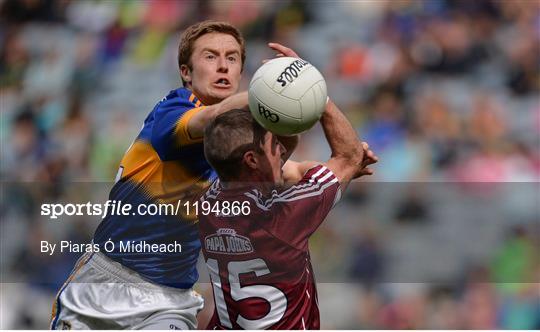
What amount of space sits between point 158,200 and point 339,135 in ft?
3.42

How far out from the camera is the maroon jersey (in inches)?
180

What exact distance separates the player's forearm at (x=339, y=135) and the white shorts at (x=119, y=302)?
1199 mm

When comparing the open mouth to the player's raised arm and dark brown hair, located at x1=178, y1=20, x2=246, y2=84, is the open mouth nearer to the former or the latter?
dark brown hair, located at x1=178, y1=20, x2=246, y2=84

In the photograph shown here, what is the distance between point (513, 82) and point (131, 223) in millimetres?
6235

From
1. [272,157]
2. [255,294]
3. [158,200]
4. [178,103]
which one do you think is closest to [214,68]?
[178,103]

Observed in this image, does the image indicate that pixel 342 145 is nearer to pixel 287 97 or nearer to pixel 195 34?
pixel 287 97

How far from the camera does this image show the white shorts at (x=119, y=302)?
16.3ft

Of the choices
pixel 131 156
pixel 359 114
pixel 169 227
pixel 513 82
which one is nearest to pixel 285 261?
pixel 169 227

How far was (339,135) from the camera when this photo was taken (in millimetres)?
4668

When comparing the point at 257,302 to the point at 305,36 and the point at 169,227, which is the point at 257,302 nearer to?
the point at 169,227

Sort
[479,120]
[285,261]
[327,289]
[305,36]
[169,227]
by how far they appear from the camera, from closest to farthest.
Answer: [285,261]
[169,227]
[327,289]
[479,120]
[305,36]

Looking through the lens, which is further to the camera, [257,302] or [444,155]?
[444,155]

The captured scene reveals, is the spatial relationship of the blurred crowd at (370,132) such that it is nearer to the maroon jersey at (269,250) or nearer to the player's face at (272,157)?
the maroon jersey at (269,250)

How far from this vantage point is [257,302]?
4602 mm
